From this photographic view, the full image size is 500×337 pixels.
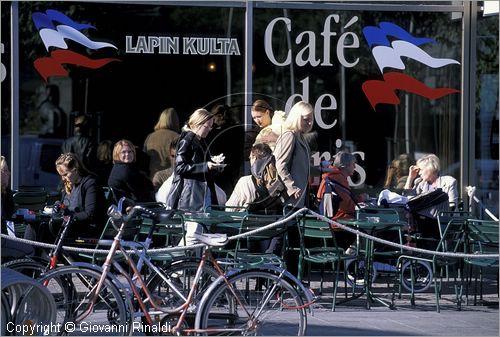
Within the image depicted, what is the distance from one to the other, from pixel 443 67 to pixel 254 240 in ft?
13.5

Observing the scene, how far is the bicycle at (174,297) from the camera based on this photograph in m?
7.31

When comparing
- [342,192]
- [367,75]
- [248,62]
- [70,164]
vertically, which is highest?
[248,62]

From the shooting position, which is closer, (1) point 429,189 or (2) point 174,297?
(2) point 174,297

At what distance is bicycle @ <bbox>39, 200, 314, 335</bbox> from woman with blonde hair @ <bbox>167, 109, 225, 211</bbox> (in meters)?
2.86

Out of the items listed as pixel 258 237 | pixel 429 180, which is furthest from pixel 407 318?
pixel 429 180

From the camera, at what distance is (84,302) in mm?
7477

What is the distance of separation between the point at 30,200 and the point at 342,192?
10.7 feet

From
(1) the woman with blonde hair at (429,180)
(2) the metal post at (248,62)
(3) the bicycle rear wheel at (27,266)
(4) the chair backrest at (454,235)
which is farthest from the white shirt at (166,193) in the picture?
(3) the bicycle rear wheel at (27,266)

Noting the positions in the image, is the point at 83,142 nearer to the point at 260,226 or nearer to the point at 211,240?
the point at 260,226

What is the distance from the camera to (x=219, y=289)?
7.25 m

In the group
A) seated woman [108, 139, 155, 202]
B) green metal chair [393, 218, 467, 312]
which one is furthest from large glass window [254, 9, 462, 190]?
green metal chair [393, 218, 467, 312]

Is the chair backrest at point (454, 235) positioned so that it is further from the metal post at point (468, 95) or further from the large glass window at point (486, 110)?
the large glass window at point (486, 110)

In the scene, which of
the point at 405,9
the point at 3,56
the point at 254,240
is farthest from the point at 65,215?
the point at 405,9

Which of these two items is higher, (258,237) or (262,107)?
(262,107)
